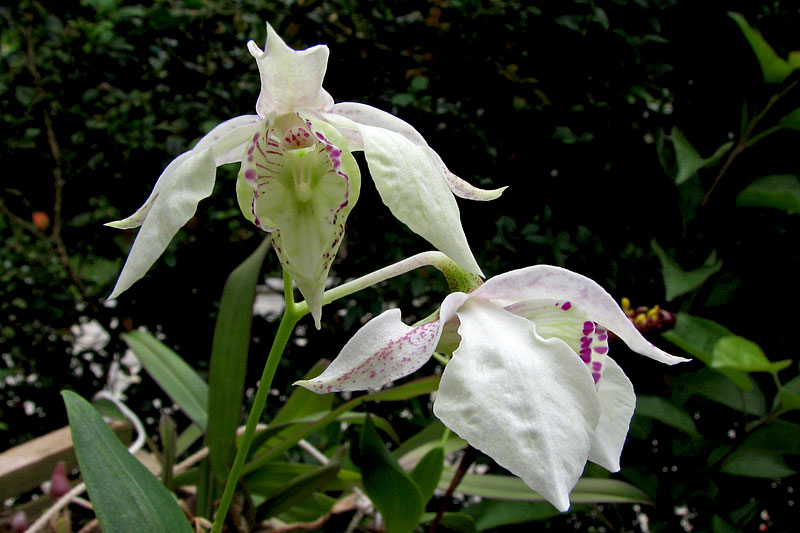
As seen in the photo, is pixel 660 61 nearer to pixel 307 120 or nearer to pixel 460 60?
pixel 460 60

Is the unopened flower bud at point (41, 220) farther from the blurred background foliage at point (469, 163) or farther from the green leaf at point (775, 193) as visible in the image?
the green leaf at point (775, 193)

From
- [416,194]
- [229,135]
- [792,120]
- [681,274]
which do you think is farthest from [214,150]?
[792,120]

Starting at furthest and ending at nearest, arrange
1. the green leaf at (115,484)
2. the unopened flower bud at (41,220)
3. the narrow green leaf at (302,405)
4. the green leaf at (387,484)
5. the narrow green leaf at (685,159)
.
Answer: the unopened flower bud at (41,220) < the narrow green leaf at (685,159) < the narrow green leaf at (302,405) < the green leaf at (387,484) < the green leaf at (115,484)

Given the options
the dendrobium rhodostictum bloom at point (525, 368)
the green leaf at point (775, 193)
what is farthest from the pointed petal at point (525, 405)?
the green leaf at point (775, 193)

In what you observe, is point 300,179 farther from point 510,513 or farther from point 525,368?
point 510,513

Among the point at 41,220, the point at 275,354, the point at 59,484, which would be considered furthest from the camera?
the point at 41,220

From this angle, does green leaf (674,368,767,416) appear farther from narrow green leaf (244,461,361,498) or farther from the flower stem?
the flower stem
